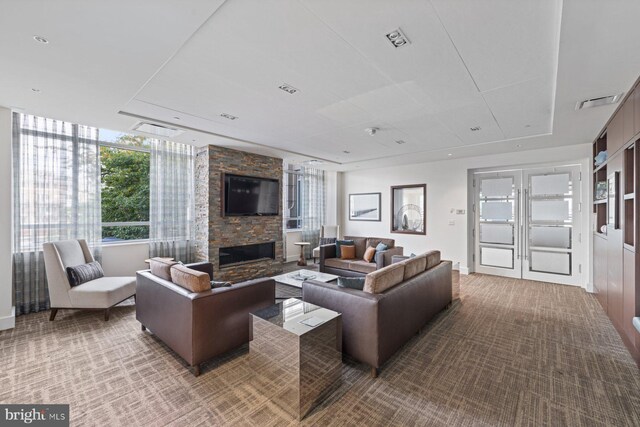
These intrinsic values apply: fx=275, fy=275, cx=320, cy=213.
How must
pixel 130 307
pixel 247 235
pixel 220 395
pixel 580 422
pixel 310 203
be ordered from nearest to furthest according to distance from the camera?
pixel 580 422
pixel 220 395
pixel 130 307
pixel 247 235
pixel 310 203

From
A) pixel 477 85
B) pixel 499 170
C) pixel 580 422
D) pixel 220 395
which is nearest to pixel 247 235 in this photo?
Answer: pixel 220 395

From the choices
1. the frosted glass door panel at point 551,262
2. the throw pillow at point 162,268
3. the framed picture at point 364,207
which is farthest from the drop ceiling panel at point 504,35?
the framed picture at point 364,207

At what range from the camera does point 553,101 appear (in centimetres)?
304

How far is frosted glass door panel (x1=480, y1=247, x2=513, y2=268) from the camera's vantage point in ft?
19.4

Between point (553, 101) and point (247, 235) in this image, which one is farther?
point (247, 235)

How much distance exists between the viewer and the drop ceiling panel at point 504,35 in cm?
171

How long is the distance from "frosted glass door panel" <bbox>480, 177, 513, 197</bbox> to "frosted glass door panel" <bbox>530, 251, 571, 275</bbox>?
135 centimetres

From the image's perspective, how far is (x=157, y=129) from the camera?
4.19 meters

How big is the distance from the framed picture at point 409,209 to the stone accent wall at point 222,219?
3446 millimetres

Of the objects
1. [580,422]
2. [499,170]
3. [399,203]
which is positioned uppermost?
[499,170]

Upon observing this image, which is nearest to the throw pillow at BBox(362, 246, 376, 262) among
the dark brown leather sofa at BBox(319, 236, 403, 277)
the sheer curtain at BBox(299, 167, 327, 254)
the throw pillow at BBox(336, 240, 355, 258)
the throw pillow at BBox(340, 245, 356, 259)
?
the dark brown leather sofa at BBox(319, 236, 403, 277)

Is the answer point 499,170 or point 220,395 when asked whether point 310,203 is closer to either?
point 499,170

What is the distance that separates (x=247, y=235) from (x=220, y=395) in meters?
3.86

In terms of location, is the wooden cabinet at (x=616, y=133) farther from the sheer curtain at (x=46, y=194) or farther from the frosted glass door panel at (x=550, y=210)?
the sheer curtain at (x=46, y=194)
